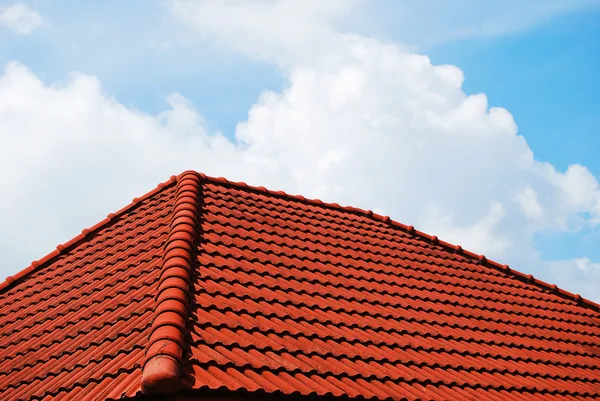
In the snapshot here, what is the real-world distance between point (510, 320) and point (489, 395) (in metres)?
2.37

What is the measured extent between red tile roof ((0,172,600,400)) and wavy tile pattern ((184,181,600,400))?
21 millimetres

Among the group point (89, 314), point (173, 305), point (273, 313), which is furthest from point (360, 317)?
point (89, 314)

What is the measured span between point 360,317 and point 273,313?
1192 millimetres

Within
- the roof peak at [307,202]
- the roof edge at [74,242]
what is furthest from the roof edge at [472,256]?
the roof edge at [74,242]

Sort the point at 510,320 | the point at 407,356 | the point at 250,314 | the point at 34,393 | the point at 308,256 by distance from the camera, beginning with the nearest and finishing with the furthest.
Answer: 1. the point at 34,393
2. the point at 250,314
3. the point at 407,356
4. the point at 308,256
5. the point at 510,320

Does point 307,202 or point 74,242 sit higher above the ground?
point 307,202

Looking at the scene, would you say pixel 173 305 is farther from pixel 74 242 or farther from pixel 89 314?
pixel 74 242

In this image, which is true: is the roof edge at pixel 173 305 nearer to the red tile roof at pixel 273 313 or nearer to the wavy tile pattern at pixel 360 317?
the red tile roof at pixel 273 313

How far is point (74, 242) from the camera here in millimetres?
9891

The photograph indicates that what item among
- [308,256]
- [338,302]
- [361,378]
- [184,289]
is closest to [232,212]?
[308,256]

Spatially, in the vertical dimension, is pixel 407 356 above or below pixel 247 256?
below

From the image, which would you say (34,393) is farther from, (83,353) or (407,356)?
(407,356)

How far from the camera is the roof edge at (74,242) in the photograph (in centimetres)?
968

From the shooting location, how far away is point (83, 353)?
6359mm
